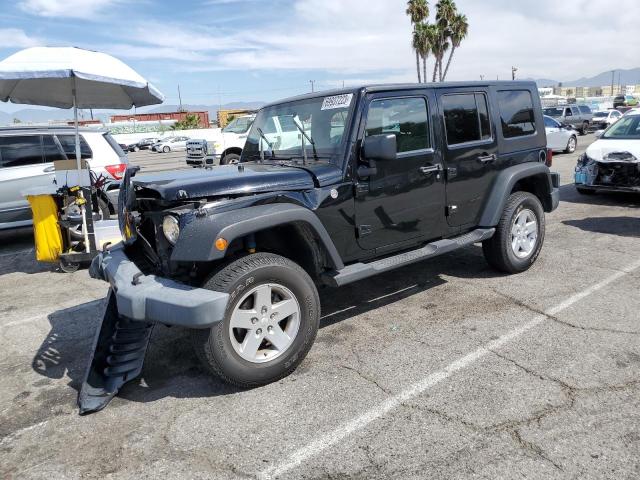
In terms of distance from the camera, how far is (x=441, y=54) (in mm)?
40688

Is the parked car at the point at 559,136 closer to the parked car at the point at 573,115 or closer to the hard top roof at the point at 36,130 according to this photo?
the parked car at the point at 573,115

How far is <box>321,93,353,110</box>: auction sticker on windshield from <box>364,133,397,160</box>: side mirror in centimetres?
46

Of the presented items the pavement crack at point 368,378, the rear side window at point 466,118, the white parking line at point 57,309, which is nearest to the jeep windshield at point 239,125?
the white parking line at point 57,309

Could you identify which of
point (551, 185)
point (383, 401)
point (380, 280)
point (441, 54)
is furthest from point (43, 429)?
point (441, 54)

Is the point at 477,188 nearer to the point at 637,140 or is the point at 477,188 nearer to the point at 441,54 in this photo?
the point at 637,140

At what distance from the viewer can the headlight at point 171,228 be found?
3258mm

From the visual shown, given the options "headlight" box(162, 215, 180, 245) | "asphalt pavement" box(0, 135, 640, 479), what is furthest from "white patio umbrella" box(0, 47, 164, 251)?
"headlight" box(162, 215, 180, 245)

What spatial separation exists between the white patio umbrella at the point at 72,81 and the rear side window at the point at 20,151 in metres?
0.56

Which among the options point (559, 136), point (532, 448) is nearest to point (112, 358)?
point (532, 448)

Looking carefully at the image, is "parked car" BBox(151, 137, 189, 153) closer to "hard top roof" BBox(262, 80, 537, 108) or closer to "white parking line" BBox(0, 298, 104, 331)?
"white parking line" BBox(0, 298, 104, 331)

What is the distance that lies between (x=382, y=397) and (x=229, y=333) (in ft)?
3.47

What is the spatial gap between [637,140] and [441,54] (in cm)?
3498

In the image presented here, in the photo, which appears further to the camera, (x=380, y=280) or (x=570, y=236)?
(x=570, y=236)

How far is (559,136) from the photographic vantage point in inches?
705
